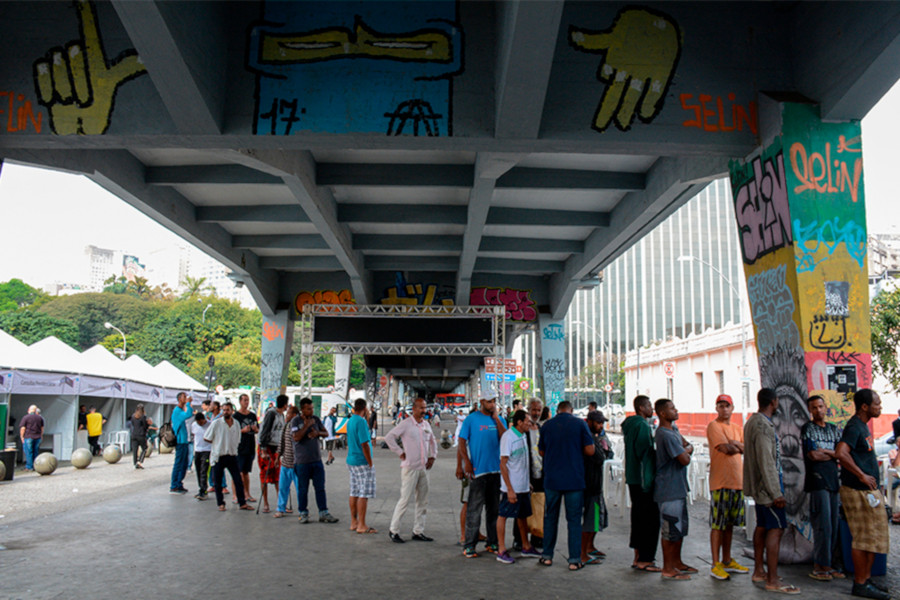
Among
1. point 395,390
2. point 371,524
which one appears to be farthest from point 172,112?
point 395,390

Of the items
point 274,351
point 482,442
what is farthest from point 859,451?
point 274,351

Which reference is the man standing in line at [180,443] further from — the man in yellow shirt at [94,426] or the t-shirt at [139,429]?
the man in yellow shirt at [94,426]

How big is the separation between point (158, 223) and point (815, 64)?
45.7ft

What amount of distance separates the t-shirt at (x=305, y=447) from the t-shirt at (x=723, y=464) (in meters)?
5.66

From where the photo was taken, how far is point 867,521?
6.83 m

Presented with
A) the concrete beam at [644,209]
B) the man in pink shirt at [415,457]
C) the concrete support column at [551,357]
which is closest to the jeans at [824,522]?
the man in pink shirt at [415,457]

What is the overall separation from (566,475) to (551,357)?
1979 centimetres

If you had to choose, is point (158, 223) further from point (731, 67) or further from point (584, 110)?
point (731, 67)

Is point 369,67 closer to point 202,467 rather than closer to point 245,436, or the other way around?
point 245,436

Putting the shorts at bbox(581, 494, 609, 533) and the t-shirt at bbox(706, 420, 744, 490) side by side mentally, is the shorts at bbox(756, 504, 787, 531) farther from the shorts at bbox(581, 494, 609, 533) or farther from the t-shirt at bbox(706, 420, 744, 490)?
the shorts at bbox(581, 494, 609, 533)

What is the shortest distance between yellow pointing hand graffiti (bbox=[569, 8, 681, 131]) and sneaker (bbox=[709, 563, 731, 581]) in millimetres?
5156

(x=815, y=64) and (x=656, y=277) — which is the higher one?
(x=656, y=277)

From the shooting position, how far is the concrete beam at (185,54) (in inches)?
279

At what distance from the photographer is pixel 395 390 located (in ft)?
254
